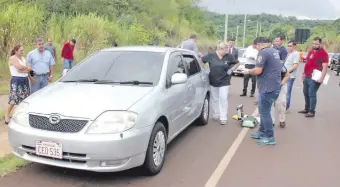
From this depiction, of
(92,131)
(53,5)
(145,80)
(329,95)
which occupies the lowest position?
Answer: (329,95)

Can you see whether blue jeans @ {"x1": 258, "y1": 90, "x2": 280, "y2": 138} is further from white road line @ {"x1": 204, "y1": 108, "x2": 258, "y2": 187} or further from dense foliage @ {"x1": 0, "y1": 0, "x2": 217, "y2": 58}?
dense foliage @ {"x1": 0, "y1": 0, "x2": 217, "y2": 58}

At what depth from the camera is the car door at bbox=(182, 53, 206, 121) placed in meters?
6.59

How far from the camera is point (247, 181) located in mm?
4785

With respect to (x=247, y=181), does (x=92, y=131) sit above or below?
above

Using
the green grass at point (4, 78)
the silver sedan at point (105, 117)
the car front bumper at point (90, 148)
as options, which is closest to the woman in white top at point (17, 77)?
the silver sedan at point (105, 117)

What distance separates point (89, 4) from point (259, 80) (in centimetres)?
2304

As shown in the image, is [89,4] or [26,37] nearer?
[26,37]

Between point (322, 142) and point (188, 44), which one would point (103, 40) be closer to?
point (188, 44)

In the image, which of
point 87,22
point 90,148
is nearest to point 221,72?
point 90,148

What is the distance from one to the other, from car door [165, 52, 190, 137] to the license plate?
1617mm

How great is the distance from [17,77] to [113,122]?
3672 millimetres

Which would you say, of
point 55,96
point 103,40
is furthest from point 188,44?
point 103,40

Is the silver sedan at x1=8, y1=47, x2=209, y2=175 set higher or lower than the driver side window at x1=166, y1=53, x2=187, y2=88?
lower

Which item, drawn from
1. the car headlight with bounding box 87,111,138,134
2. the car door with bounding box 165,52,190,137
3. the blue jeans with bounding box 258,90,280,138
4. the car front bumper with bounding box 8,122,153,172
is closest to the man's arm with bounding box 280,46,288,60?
the blue jeans with bounding box 258,90,280,138
